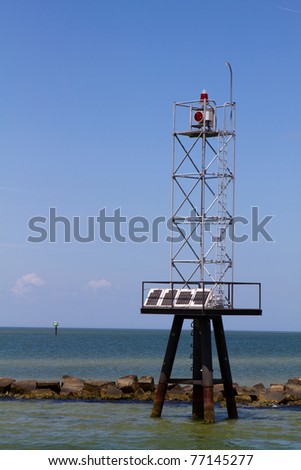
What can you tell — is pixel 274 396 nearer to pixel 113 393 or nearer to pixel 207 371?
pixel 113 393

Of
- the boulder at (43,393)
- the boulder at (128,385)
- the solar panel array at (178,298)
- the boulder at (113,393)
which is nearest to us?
the solar panel array at (178,298)

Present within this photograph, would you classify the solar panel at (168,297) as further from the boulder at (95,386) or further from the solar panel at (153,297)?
the boulder at (95,386)

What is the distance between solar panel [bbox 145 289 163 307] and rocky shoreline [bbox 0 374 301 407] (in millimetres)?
10185

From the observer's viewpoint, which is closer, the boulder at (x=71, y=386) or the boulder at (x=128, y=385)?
the boulder at (x=128, y=385)

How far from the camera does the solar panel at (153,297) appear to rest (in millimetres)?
34156

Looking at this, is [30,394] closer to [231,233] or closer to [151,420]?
[151,420]

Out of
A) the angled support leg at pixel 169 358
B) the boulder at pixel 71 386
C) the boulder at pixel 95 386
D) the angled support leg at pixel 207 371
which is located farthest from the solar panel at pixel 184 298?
the boulder at pixel 71 386

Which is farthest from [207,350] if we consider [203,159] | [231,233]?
[203,159]

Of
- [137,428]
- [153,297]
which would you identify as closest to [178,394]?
[137,428]

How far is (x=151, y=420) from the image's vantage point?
3588cm

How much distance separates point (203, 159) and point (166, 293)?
17.0 ft

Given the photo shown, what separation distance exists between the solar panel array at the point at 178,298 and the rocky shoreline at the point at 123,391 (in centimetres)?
1019

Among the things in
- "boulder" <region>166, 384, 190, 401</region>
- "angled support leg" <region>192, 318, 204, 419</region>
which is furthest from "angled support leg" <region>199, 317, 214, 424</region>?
"boulder" <region>166, 384, 190, 401</region>

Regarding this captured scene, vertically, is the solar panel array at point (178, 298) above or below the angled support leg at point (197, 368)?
above
